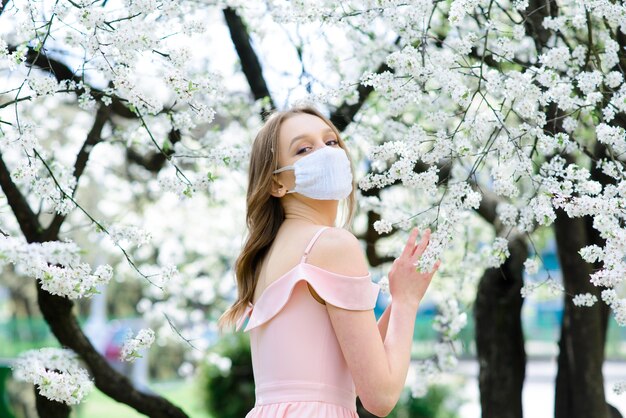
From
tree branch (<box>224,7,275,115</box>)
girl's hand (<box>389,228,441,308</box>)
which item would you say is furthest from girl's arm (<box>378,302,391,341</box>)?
tree branch (<box>224,7,275,115</box>)

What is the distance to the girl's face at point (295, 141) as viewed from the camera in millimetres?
2465

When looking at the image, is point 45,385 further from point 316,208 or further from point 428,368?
point 428,368

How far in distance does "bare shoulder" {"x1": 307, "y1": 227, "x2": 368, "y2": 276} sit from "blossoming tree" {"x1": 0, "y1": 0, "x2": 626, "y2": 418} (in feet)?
0.72

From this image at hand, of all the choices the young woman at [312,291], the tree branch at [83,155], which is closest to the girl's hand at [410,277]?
the young woman at [312,291]

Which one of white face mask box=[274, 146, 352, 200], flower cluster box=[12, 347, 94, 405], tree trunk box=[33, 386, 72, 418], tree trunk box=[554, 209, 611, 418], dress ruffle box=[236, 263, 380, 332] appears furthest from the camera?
tree trunk box=[554, 209, 611, 418]

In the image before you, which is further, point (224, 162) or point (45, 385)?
point (224, 162)

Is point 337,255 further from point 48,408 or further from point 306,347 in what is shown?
point 48,408

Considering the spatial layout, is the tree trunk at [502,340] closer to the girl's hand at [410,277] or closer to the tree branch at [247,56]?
the tree branch at [247,56]

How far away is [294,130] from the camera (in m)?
2.49

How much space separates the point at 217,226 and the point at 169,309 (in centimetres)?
123

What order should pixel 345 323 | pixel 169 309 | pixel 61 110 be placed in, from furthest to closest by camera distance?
pixel 61 110
pixel 169 309
pixel 345 323

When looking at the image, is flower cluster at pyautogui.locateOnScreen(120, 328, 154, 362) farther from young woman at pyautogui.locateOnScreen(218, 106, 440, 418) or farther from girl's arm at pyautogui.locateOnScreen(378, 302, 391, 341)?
girl's arm at pyautogui.locateOnScreen(378, 302, 391, 341)

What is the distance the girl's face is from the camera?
8.09ft

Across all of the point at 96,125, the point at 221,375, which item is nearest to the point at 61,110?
A: the point at 221,375
